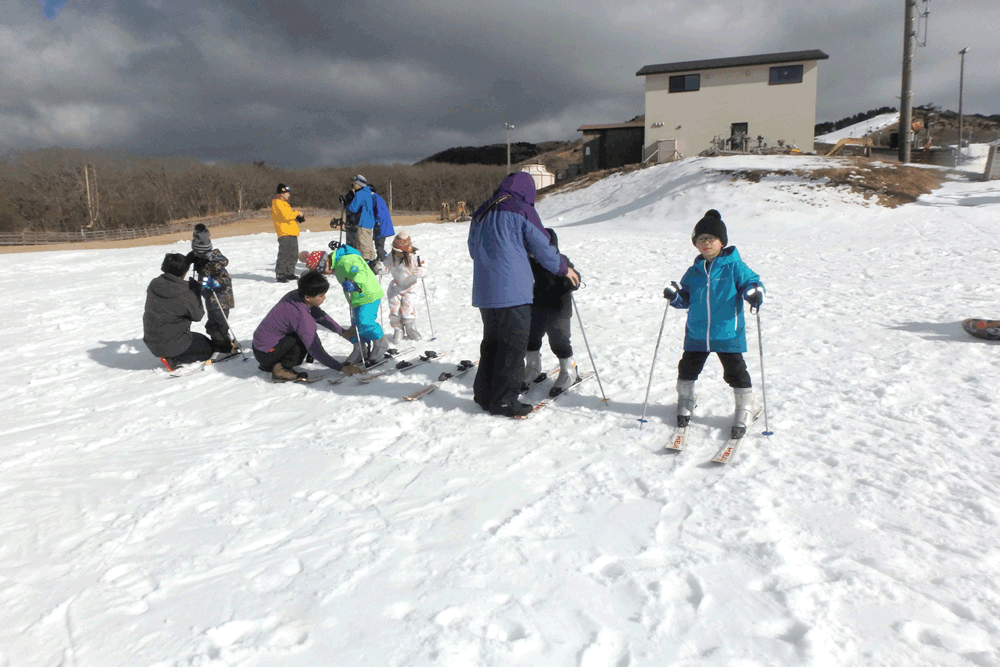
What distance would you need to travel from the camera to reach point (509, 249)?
14.0ft

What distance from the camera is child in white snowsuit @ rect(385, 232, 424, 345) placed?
21.9 ft

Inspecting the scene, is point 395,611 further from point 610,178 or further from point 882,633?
point 610,178

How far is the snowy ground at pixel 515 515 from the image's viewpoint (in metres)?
2.35

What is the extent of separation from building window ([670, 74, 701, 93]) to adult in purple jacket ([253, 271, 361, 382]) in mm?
31770

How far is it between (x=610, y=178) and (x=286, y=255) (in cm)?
1881

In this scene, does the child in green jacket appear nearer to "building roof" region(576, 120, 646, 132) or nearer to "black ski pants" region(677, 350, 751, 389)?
"black ski pants" region(677, 350, 751, 389)

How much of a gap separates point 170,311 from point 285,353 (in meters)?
1.45

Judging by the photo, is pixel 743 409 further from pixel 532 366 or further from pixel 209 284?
pixel 209 284

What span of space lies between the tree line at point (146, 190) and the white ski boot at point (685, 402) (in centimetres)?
4611

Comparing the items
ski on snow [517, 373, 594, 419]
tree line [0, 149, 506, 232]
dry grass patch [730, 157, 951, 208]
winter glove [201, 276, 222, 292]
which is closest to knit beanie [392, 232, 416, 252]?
winter glove [201, 276, 222, 292]

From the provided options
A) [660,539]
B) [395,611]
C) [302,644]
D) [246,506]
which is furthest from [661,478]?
[246,506]

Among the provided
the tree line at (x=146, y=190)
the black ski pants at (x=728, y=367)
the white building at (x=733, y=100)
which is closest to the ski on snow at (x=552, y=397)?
the black ski pants at (x=728, y=367)

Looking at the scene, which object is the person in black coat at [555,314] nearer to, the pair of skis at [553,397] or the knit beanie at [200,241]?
the pair of skis at [553,397]

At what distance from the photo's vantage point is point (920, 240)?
11.4m
